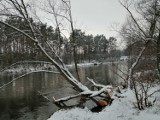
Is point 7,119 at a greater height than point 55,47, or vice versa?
point 55,47

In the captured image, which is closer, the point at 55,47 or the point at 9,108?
the point at 55,47

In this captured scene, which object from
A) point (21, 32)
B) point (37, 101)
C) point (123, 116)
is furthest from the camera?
point (37, 101)

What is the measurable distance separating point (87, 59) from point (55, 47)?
78561mm

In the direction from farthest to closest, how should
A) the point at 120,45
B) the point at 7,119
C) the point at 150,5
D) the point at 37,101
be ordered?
the point at 120,45, the point at 37,101, the point at 150,5, the point at 7,119

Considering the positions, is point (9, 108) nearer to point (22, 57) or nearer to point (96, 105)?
point (22, 57)

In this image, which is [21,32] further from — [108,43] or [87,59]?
[108,43]

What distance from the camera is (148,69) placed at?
1104 cm

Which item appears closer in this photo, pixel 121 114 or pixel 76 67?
pixel 121 114

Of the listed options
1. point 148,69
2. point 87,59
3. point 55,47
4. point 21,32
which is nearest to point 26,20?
point 21,32

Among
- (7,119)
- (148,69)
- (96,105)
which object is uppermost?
(148,69)

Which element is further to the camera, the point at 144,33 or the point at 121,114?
the point at 144,33

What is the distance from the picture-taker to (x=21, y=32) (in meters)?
10.9

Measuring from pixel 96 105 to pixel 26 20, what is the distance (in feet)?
19.0

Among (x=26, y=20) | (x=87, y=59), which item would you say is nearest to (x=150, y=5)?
(x=26, y=20)
